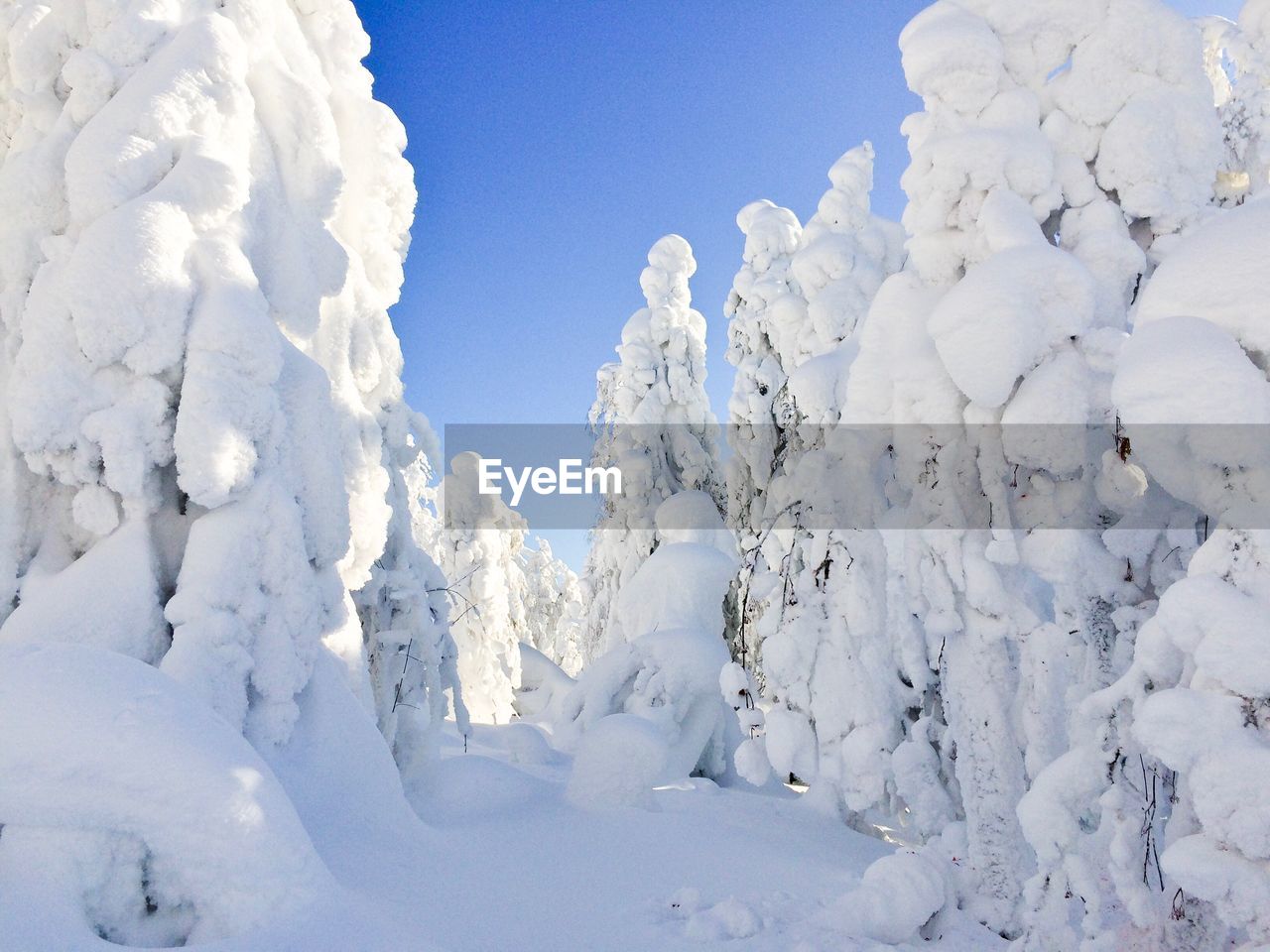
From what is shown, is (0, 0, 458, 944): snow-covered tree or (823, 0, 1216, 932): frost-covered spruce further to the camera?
(0, 0, 458, 944): snow-covered tree

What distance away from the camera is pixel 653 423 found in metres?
19.7

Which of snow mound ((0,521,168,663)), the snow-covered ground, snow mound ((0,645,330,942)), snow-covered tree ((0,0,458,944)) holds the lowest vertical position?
the snow-covered ground

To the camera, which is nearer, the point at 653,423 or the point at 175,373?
the point at 175,373

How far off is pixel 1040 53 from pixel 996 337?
106 inches

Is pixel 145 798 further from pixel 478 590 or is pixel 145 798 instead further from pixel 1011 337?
pixel 478 590

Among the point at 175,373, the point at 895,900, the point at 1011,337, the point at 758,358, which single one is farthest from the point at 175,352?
the point at 758,358

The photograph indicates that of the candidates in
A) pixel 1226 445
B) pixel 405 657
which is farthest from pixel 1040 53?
pixel 405 657

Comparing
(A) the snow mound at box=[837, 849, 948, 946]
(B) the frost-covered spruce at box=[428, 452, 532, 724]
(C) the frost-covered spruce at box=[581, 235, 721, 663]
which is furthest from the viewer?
(B) the frost-covered spruce at box=[428, 452, 532, 724]

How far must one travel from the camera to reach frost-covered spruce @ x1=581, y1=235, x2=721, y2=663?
760 inches

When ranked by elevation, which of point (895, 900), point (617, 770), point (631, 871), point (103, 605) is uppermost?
point (103, 605)

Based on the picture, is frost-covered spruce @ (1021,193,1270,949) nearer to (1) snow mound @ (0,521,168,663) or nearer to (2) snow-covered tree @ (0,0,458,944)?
(2) snow-covered tree @ (0,0,458,944)

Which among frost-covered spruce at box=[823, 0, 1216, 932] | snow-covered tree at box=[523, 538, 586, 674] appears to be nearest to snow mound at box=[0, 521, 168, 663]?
frost-covered spruce at box=[823, 0, 1216, 932]

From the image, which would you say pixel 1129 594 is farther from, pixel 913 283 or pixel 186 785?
pixel 186 785

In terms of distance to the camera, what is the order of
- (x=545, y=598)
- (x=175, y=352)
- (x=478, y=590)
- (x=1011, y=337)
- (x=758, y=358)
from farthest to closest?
(x=545, y=598) < (x=478, y=590) < (x=758, y=358) < (x=175, y=352) < (x=1011, y=337)
